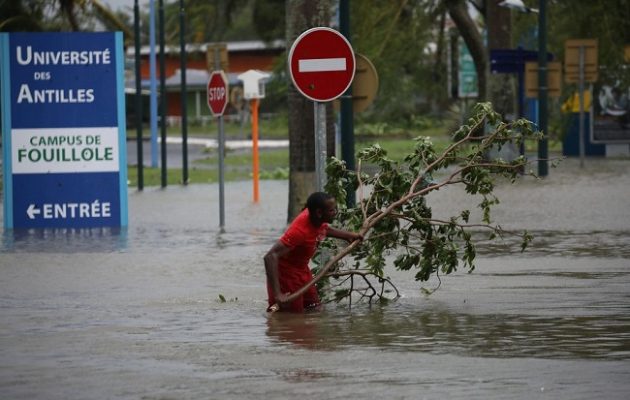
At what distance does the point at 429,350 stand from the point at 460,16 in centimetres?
3725

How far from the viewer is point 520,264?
17.8 meters

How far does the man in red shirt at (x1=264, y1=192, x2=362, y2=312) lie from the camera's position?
1298cm

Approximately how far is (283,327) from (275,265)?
0.66 m

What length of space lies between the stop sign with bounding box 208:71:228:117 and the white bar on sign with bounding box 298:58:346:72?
374 inches

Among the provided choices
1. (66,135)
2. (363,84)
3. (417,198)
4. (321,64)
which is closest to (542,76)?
(66,135)

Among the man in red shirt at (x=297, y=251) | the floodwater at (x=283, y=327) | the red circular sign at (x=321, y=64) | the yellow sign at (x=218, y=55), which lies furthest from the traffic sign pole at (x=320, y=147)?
the yellow sign at (x=218, y=55)

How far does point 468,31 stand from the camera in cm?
4825

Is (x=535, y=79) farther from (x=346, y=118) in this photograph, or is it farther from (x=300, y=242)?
(x=300, y=242)

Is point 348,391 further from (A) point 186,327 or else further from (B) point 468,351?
(A) point 186,327

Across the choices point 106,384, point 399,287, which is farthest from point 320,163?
point 106,384

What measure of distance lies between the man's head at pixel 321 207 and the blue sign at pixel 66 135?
1138cm

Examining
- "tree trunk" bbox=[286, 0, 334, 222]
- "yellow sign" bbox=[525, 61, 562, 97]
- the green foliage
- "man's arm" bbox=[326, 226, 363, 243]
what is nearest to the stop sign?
"tree trunk" bbox=[286, 0, 334, 222]

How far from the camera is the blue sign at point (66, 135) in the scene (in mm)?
23984

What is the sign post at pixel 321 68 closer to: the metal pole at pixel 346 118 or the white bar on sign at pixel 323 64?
the white bar on sign at pixel 323 64
